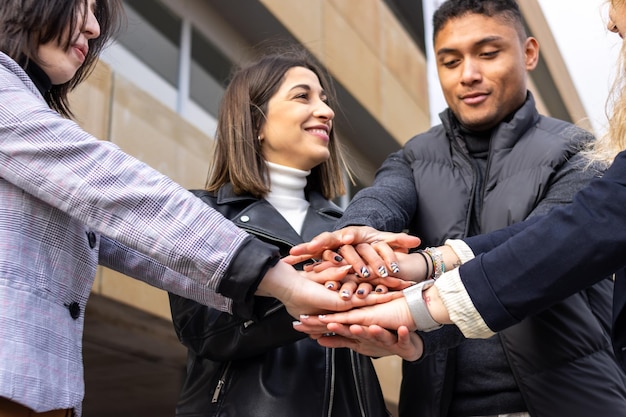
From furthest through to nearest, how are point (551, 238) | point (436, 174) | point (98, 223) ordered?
point (436, 174) < point (551, 238) < point (98, 223)

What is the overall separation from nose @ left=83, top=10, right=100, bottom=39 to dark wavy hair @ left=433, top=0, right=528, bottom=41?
1.42 meters

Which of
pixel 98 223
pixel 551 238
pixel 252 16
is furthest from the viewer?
pixel 252 16

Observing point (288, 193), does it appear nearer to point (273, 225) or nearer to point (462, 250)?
point (273, 225)

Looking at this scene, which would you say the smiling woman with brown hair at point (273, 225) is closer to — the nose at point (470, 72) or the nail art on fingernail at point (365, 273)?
the nail art on fingernail at point (365, 273)

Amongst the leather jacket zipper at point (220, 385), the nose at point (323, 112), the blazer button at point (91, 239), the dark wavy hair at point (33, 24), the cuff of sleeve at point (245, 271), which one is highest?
the dark wavy hair at point (33, 24)

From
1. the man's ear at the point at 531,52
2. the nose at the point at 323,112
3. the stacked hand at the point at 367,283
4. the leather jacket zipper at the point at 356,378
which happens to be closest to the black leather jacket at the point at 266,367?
the leather jacket zipper at the point at 356,378

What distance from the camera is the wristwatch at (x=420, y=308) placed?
8.45 feet

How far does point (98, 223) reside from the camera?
6.95ft

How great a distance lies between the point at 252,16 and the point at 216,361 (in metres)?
7.27

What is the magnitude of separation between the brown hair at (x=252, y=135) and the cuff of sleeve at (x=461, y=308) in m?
0.87

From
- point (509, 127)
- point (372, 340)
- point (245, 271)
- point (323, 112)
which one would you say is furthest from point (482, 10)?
point (245, 271)

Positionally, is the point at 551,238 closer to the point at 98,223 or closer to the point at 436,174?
the point at 436,174

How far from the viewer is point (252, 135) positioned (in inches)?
128

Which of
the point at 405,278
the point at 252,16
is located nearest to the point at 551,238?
the point at 405,278
